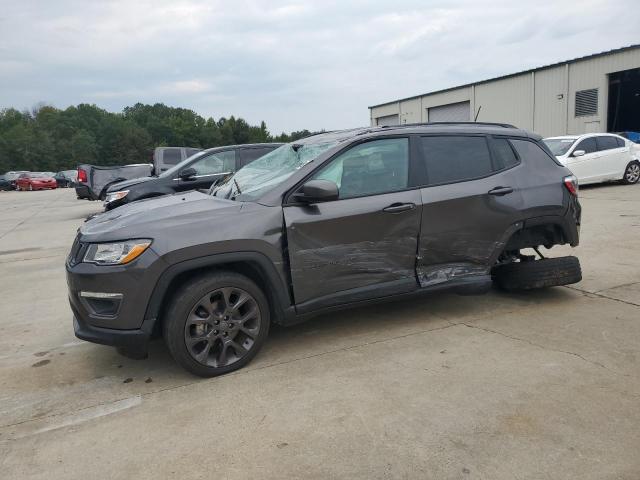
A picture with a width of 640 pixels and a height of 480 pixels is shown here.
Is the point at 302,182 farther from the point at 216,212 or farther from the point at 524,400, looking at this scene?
the point at 524,400

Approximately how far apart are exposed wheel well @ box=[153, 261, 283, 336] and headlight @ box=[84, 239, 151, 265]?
30 centimetres

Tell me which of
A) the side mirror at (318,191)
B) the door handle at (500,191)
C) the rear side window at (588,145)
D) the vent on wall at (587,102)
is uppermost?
the vent on wall at (587,102)

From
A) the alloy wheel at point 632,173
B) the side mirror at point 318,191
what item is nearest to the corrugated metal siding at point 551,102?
the alloy wheel at point 632,173

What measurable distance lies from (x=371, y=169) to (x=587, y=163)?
12377mm

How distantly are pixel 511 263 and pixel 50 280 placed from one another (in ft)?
19.2

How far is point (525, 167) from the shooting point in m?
4.62

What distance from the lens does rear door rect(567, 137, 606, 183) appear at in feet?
45.6

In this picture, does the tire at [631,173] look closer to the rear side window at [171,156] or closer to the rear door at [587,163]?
the rear door at [587,163]

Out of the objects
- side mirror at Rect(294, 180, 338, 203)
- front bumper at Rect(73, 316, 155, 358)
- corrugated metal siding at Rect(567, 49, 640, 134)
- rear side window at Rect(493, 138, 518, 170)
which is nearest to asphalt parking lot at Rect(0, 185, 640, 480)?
front bumper at Rect(73, 316, 155, 358)

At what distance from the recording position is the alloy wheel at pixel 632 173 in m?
15.0

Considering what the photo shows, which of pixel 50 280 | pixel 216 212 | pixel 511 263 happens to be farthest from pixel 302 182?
pixel 50 280

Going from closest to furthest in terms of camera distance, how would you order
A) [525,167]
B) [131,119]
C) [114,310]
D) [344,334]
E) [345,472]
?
1. [345,472]
2. [114,310]
3. [344,334]
4. [525,167]
5. [131,119]

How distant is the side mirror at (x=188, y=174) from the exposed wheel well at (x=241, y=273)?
6092 mm

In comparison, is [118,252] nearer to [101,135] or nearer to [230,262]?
[230,262]
